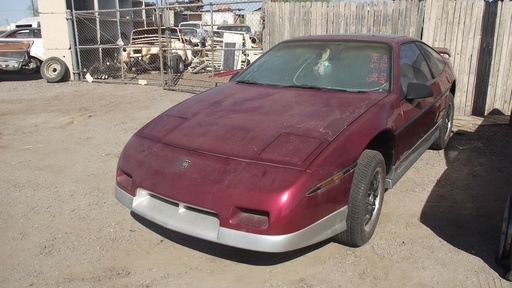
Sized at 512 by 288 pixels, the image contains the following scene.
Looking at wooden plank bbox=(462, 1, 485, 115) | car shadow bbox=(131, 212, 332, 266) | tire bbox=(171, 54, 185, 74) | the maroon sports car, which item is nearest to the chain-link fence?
tire bbox=(171, 54, 185, 74)

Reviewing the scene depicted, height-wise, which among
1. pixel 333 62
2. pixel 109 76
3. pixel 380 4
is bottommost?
pixel 109 76

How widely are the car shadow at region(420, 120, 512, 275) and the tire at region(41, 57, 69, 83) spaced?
11489 millimetres

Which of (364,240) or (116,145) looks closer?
(364,240)

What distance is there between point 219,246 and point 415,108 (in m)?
2.23

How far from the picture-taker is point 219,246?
3402mm

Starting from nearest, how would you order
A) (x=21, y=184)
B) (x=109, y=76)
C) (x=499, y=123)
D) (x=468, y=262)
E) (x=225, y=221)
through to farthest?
(x=225, y=221), (x=468, y=262), (x=21, y=184), (x=499, y=123), (x=109, y=76)

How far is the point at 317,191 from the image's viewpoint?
271 centimetres

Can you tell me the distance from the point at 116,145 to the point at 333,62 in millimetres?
3545

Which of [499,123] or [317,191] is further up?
[317,191]

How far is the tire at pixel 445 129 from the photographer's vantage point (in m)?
5.53

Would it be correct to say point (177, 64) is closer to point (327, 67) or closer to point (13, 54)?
point (13, 54)

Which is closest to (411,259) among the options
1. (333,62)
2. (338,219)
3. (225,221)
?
(338,219)

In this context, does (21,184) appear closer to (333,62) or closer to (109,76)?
(333,62)

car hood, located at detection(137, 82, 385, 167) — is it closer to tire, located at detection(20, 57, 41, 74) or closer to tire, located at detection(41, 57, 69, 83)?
tire, located at detection(41, 57, 69, 83)
